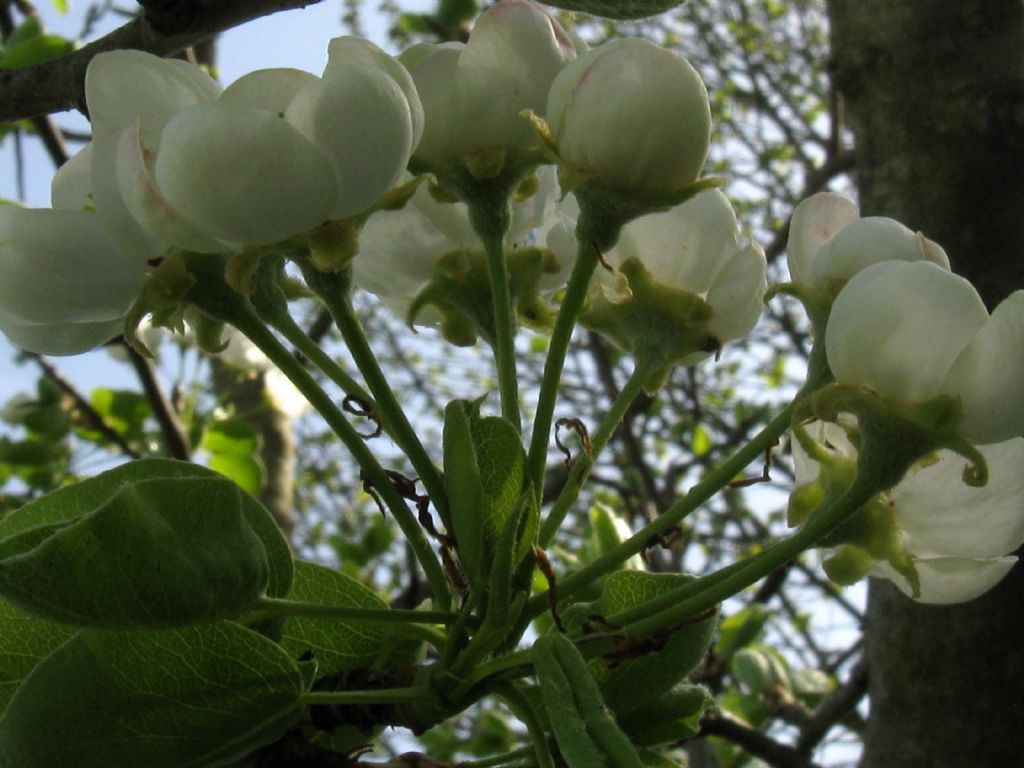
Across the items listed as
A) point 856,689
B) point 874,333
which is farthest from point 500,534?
point 856,689

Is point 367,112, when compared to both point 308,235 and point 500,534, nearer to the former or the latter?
point 308,235

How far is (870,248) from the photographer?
0.63 meters

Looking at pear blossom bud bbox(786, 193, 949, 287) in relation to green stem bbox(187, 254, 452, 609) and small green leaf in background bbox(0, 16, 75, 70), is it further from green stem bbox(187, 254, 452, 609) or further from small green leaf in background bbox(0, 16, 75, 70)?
small green leaf in background bbox(0, 16, 75, 70)

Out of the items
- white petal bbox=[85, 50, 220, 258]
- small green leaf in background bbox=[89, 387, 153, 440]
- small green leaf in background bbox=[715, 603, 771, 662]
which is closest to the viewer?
white petal bbox=[85, 50, 220, 258]

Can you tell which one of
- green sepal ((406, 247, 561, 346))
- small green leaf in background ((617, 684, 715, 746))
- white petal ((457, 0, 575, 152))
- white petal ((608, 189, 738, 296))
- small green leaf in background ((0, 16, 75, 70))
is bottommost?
small green leaf in background ((617, 684, 715, 746))

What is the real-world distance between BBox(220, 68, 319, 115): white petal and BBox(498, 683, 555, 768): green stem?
0.98 ft

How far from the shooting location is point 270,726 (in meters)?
0.59

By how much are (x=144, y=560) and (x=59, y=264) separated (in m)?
0.17

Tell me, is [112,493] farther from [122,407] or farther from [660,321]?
[122,407]

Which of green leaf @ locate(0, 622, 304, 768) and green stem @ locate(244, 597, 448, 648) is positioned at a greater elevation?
green stem @ locate(244, 597, 448, 648)

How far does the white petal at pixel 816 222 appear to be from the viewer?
0.68m

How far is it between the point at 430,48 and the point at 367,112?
123 millimetres

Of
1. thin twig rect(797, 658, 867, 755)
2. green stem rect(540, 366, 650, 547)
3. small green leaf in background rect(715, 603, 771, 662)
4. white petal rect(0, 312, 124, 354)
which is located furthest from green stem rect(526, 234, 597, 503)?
small green leaf in background rect(715, 603, 771, 662)

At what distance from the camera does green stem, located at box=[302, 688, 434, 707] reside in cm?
60
